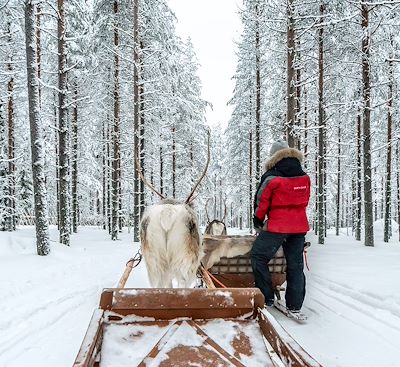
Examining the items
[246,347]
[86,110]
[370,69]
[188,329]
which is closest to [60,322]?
[188,329]

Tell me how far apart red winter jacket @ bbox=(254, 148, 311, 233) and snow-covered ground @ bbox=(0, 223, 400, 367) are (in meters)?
1.17

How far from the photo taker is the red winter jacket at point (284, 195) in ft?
14.4

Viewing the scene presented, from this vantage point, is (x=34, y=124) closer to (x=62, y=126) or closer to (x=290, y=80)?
(x=62, y=126)

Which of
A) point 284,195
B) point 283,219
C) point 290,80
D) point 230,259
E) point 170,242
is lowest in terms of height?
point 230,259

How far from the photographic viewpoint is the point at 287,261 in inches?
183

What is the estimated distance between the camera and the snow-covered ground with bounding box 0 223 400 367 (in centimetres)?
348

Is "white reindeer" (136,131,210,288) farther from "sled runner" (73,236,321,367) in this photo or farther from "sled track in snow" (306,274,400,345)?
"sled track in snow" (306,274,400,345)

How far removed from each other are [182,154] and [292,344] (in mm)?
29549

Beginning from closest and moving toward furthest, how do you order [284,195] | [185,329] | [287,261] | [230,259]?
[185,329] → [284,195] → [287,261] → [230,259]

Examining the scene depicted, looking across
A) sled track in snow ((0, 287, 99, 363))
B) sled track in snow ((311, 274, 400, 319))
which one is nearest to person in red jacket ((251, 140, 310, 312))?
sled track in snow ((311, 274, 400, 319))

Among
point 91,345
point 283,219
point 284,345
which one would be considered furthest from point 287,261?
point 91,345

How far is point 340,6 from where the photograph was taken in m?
15.2

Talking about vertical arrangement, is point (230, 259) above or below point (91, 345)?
below

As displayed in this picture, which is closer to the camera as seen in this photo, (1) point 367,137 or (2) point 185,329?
(2) point 185,329
